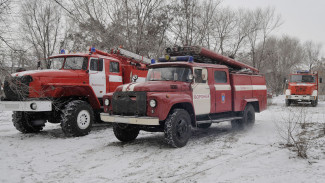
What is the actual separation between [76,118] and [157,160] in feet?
11.6

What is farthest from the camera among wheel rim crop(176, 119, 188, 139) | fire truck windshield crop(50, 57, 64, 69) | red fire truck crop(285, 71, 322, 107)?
red fire truck crop(285, 71, 322, 107)

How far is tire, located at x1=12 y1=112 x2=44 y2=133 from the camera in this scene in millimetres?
9203

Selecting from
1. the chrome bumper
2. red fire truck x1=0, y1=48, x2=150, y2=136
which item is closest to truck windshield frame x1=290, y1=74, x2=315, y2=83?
the chrome bumper

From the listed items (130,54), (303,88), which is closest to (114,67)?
(130,54)

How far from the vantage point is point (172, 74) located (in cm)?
780

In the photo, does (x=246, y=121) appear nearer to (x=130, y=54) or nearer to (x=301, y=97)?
(x=130, y=54)

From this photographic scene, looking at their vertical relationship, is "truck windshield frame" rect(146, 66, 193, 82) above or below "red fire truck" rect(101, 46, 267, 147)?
above

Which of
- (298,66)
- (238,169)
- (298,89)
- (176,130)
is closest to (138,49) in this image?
(298,89)

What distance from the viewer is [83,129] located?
8.86 m

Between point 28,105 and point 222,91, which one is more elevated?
point 222,91

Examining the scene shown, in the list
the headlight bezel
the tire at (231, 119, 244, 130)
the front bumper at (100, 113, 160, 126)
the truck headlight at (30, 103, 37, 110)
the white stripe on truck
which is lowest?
the tire at (231, 119, 244, 130)

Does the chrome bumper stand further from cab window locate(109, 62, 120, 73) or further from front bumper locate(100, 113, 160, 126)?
front bumper locate(100, 113, 160, 126)

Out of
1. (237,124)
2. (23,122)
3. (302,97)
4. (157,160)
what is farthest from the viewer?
(302,97)

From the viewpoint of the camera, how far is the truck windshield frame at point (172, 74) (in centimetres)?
772
